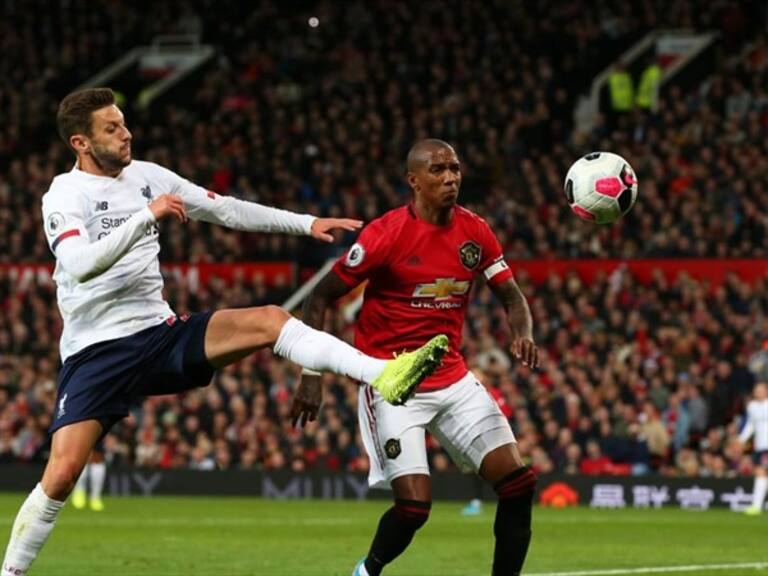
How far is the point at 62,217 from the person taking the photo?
884cm

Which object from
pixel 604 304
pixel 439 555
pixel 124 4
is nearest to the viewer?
pixel 439 555

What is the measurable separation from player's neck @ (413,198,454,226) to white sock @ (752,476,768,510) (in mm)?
13597

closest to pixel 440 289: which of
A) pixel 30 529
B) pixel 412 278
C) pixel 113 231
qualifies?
pixel 412 278

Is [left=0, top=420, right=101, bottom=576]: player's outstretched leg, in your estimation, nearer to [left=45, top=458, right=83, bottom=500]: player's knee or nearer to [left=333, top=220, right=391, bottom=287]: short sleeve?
[left=45, top=458, right=83, bottom=500]: player's knee

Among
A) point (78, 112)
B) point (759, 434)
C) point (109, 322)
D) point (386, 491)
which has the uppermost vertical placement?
point (78, 112)

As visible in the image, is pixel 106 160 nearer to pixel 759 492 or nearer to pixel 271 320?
pixel 271 320

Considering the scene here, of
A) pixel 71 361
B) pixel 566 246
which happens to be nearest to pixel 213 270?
pixel 566 246

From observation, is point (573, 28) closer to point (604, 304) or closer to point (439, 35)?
point (439, 35)

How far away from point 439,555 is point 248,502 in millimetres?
10702

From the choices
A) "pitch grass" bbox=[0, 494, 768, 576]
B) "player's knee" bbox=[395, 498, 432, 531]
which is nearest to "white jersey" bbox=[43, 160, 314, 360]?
"player's knee" bbox=[395, 498, 432, 531]

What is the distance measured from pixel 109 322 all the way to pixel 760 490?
15.1 meters

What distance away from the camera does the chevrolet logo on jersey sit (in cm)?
981

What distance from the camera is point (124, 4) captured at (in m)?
39.8

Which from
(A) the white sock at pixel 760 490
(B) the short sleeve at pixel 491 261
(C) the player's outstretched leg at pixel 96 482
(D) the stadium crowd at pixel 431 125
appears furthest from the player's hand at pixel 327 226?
(D) the stadium crowd at pixel 431 125
